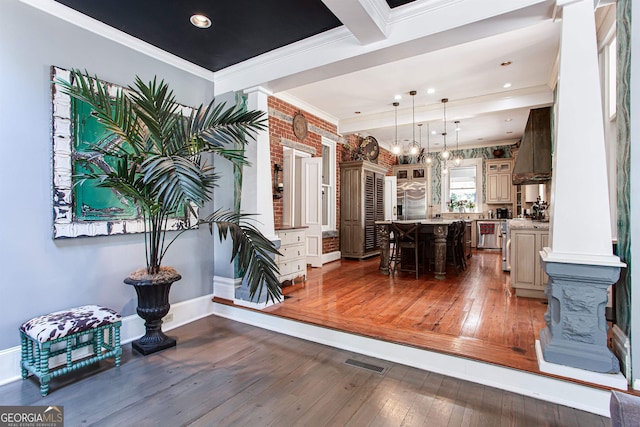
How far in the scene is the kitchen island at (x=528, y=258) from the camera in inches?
150

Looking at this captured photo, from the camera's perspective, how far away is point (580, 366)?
6.47ft

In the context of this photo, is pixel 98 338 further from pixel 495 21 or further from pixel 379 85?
pixel 379 85

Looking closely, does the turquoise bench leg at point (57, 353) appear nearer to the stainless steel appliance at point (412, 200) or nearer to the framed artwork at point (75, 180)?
the framed artwork at point (75, 180)

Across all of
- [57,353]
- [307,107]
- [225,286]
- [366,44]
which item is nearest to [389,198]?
[307,107]

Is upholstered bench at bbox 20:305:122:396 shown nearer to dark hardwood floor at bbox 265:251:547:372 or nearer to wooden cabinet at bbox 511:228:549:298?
dark hardwood floor at bbox 265:251:547:372

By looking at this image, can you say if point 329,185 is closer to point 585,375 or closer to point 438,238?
point 438,238

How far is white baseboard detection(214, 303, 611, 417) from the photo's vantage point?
1.94 metres

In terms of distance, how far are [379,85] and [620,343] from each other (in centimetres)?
387

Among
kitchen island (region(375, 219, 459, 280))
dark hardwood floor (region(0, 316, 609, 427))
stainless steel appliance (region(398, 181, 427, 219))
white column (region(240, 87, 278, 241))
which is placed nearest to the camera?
dark hardwood floor (region(0, 316, 609, 427))

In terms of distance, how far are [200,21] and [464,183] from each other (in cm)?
825

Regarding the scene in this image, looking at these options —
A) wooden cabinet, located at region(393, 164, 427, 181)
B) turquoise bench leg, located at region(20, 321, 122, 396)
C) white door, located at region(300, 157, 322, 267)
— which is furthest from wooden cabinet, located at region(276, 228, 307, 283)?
wooden cabinet, located at region(393, 164, 427, 181)

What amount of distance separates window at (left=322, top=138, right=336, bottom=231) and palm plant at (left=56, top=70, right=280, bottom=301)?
11.8ft

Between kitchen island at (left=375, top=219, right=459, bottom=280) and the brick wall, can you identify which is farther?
the brick wall

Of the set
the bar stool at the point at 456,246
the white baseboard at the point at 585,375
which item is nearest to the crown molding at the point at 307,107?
the bar stool at the point at 456,246
